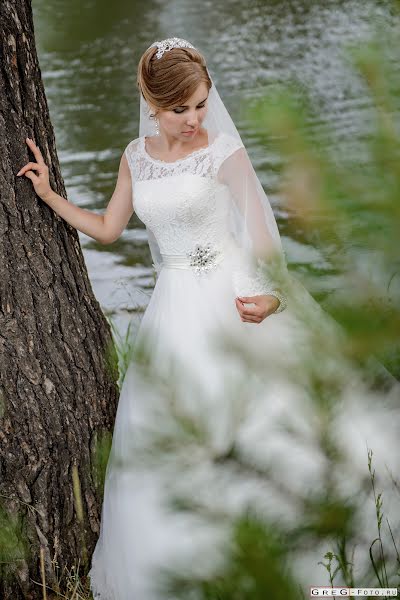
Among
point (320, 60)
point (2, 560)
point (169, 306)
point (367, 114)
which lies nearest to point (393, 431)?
point (367, 114)

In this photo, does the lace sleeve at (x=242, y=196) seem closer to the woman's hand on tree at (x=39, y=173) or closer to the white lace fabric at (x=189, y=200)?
the white lace fabric at (x=189, y=200)

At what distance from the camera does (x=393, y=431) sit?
0.85 m

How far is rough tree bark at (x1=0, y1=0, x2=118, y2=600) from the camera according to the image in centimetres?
202

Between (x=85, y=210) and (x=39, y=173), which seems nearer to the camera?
(x=39, y=173)

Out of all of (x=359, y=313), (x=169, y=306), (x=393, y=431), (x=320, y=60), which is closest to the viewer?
(x=359, y=313)

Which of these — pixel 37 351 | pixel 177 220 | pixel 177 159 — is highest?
pixel 177 159

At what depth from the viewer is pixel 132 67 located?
9.16 metres

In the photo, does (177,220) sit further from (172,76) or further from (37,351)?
(37,351)

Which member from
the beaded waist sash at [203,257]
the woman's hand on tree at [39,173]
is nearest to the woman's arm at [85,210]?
the woman's hand on tree at [39,173]

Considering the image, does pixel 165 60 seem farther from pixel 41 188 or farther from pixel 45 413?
pixel 45 413

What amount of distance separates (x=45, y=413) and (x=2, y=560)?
36 centimetres

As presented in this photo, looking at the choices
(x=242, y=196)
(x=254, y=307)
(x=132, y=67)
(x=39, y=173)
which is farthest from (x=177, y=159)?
(x=132, y=67)

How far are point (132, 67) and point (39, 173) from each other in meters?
7.43

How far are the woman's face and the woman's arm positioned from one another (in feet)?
0.88
